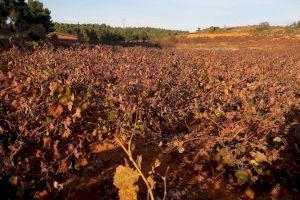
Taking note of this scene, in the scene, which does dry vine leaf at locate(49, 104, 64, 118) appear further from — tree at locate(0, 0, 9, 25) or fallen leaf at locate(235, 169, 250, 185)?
tree at locate(0, 0, 9, 25)

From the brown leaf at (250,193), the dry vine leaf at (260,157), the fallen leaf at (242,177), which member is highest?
the dry vine leaf at (260,157)

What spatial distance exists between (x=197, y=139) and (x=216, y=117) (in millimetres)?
733

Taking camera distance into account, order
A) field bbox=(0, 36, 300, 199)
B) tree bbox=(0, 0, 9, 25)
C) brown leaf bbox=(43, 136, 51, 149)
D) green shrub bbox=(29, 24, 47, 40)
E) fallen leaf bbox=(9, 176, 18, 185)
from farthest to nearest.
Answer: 1. tree bbox=(0, 0, 9, 25)
2. green shrub bbox=(29, 24, 47, 40)
3. field bbox=(0, 36, 300, 199)
4. brown leaf bbox=(43, 136, 51, 149)
5. fallen leaf bbox=(9, 176, 18, 185)

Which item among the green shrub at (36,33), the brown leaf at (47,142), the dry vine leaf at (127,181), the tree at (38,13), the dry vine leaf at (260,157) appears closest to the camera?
the dry vine leaf at (127,181)

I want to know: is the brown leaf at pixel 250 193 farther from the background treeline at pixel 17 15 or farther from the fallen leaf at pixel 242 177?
the background treeline at pixel 17 15

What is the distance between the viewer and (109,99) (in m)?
8.05

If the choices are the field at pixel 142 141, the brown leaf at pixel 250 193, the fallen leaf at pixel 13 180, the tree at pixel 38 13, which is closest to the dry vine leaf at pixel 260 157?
the field at pixel 142 141

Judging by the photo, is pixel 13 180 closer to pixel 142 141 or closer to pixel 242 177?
pixel 242 177

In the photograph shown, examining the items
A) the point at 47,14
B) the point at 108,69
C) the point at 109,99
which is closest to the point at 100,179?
the point at 109,99

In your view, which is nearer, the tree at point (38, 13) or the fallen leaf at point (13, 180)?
the fallen leaf at point (13, 180)

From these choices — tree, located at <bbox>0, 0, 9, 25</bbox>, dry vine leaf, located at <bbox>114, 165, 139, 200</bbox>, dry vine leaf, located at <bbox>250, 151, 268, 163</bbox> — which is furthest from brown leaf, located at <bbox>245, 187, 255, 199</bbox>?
tree, located at <bbox>0, 0, 9, 25</bbox>

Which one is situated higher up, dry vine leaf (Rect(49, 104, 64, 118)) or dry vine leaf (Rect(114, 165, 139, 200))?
dry vine leaf (Rect(114, 165, 139, 200))

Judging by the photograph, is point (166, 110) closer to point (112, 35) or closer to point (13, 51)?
point (13, 51)

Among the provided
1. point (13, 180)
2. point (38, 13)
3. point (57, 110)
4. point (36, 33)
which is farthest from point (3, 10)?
point (13, 180)
